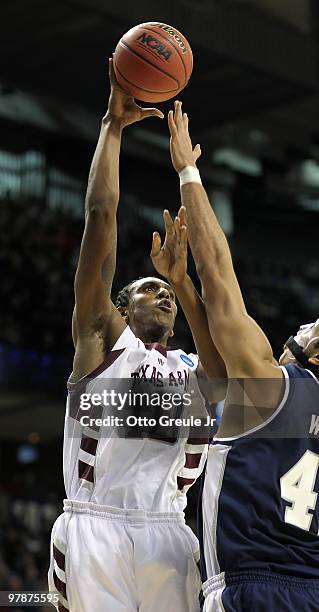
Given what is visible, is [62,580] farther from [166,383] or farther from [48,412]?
[48,412]

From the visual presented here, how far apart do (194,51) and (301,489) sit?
1371 centimetres

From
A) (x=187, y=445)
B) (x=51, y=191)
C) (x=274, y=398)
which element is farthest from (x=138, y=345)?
(x=51, y=191)

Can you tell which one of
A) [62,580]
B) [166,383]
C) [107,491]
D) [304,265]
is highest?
[166,383]

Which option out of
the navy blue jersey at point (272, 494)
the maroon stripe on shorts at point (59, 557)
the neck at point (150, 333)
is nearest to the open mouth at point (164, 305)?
the neck at point (150, 333)

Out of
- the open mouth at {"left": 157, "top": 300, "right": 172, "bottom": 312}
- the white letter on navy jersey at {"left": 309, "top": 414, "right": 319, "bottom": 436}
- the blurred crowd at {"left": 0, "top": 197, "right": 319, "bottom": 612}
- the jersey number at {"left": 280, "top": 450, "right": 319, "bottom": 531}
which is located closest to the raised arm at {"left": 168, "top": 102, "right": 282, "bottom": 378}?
the white letter on navy jersey at {"left": 309, "top": 414, "right": 319, "bottom": 436}

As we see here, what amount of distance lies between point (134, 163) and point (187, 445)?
18.3 m

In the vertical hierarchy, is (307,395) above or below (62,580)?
above

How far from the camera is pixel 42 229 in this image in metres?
18.0

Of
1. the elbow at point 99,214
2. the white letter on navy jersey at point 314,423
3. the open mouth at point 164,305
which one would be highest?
the elbow at point 99,214

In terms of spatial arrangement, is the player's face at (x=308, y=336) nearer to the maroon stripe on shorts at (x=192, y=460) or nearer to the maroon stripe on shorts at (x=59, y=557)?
the maroon stripe on shorts at (x=192, y=460)

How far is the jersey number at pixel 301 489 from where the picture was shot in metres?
3.54

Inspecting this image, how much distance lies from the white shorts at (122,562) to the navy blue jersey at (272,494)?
0.54m

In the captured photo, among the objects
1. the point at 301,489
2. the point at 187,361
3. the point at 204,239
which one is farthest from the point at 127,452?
the point at 204,239

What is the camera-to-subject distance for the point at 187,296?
4.48 m
